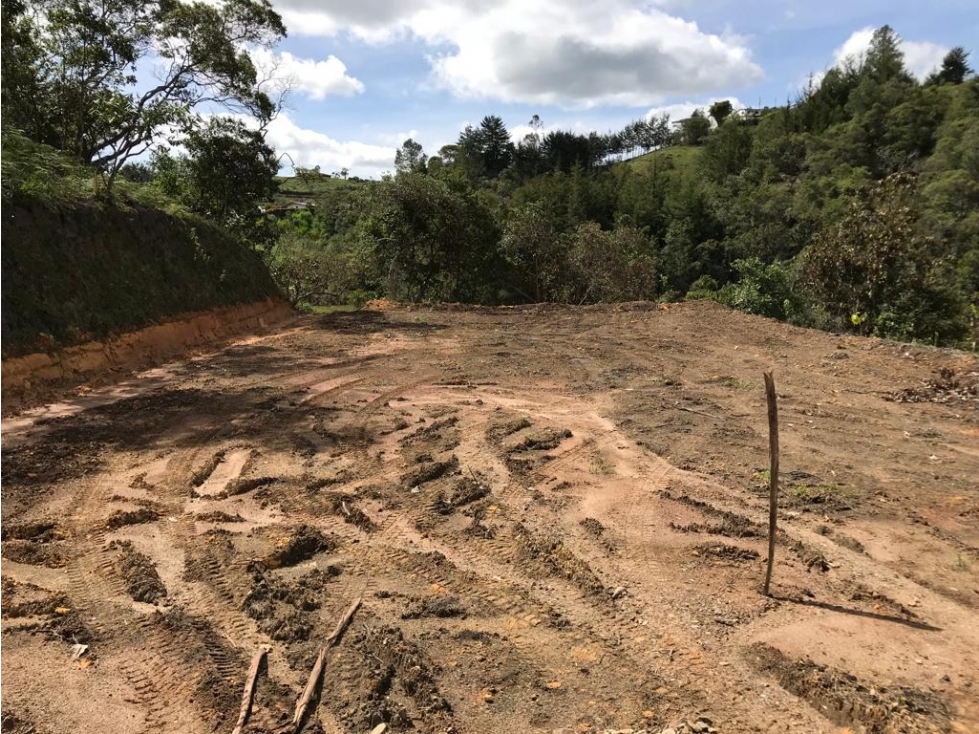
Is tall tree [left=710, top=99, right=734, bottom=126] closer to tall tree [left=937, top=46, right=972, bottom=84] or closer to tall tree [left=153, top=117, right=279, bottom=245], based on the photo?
tall tree [left=937, top=46, right=972, bottom=84]

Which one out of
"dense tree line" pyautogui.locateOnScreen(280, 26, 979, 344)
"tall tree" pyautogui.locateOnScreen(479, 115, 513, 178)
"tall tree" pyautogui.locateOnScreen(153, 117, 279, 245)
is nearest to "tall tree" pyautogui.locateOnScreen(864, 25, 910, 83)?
"dense tree line" pyautogui.locateOnScreen(280, 26, 979, 344)

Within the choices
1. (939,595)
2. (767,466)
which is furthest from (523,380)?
(939,595)

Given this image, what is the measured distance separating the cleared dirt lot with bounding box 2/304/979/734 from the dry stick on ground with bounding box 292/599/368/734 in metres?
0.06

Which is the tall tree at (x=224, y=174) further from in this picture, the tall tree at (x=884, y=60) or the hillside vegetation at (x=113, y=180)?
the tall tree at (x=884, y=60)

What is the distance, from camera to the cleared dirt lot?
118 inches

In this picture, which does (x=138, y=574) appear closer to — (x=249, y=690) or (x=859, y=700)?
(x=249, y=690)

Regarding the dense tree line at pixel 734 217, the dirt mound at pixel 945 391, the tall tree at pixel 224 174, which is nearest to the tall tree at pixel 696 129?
the dense tree line at pixel 734 217

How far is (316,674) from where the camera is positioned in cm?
311

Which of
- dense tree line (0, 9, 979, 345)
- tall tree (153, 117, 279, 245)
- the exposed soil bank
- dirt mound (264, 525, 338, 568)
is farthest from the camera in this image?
tall tree (153, 117, 279, 245)

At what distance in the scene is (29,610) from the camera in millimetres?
3527

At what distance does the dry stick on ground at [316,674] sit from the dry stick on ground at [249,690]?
226 millimetres

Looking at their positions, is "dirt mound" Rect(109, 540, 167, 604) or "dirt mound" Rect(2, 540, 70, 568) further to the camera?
"dirt mound" Rect(2, 540, 70, 568)

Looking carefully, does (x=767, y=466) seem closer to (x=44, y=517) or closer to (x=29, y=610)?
(x=29, y=610)

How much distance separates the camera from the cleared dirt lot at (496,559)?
118 inches
